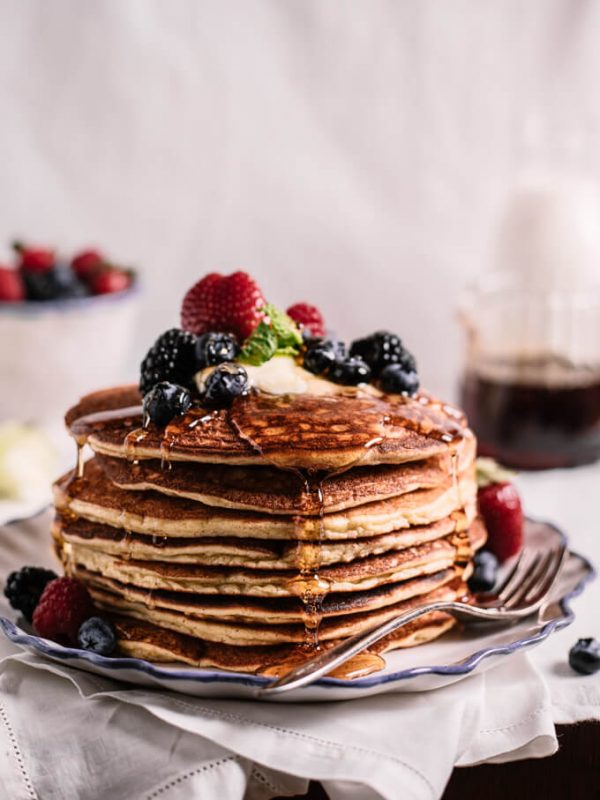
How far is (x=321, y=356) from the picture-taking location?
216 centimetres

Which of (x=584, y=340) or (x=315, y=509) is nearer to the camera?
(x=315, y=509)

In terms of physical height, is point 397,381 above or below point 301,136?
below

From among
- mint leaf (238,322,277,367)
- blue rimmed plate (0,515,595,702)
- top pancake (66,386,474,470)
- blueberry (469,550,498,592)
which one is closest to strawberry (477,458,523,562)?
blueberry (469,550,498,592)

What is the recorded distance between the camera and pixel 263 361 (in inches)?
84.0

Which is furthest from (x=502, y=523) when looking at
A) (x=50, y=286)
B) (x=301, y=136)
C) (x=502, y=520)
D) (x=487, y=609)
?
(x=301, y=136)

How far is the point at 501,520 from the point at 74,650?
108 cm

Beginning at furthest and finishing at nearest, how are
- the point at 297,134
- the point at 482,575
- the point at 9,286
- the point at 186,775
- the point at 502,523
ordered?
1. the point at 297,134
2. the point at 9,286
3. the point at 502,523
4. the point at 482,575
5. the point at 186,775

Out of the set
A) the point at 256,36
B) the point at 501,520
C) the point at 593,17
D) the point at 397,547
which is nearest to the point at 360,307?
the point at 256,36

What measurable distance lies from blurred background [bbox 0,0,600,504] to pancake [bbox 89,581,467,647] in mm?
2281

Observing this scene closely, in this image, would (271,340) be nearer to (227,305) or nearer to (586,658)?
(227,305)

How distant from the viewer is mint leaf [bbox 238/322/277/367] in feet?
6.97

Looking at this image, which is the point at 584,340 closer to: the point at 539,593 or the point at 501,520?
the point at 501,520

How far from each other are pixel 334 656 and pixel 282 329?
2.35 feet

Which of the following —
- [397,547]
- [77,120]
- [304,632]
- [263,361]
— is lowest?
[304,632]
